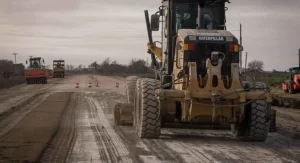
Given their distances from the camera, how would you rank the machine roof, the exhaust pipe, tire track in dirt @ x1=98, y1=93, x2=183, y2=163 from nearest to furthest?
tire track in dirt @ x1=98, y1=93, x2=183, y2=163 < the machine roof < the exhaust pipe

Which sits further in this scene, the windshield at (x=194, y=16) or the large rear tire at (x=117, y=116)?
the large rear tire at (x=117, y=116)

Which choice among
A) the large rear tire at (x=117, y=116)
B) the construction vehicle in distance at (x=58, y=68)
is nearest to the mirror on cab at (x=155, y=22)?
the large rear tire at (x=117, y=116)

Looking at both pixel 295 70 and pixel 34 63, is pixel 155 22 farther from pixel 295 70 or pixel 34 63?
pixel 34 63

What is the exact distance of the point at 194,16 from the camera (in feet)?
39.2

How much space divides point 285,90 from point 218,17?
26.1 m

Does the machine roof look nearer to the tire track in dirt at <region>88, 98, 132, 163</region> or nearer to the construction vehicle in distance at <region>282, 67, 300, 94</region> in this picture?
the tire track in dirt at <region>88, 98, 132, 163</region>

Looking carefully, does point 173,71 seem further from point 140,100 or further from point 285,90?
point 285,90

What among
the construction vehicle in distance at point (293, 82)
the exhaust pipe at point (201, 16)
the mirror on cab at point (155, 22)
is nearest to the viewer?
the exhaust pipe at point (201, 16)

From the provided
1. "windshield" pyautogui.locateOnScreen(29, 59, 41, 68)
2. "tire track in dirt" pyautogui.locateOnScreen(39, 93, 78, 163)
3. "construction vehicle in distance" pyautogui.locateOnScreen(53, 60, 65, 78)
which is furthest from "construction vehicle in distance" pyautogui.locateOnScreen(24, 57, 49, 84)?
"tire track in dirt" pyautogui.locateOnScreen(39, 93, 78, 163)

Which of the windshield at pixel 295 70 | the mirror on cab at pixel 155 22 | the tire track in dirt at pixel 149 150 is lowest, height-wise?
the tire track in dirt at pixel 149 150

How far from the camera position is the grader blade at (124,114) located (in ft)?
45.2

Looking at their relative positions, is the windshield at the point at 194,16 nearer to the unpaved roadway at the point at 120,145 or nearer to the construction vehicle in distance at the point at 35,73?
the unpaved roadway at the point at 120,145

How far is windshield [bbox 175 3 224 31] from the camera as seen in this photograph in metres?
11.8

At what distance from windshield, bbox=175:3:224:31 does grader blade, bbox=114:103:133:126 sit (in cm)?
320
